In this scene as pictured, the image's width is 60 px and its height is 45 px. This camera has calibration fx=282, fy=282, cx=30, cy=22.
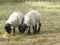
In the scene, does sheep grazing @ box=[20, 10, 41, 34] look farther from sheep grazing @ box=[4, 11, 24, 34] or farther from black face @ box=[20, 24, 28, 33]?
sheep grazing @ box=[4, 11, 24, 34]

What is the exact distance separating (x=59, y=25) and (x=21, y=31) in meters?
4.42

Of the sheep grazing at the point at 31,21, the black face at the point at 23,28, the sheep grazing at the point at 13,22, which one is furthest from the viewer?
the sheep grazing at the point at 31,21

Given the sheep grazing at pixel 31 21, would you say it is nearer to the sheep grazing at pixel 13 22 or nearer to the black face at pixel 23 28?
the black face at pixel 23 28

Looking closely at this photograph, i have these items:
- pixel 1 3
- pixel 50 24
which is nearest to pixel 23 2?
pixel 1 3

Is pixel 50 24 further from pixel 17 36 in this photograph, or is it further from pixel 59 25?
pixel 17 36

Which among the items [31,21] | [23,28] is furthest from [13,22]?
[31,21]

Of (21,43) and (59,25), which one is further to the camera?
(59,25)

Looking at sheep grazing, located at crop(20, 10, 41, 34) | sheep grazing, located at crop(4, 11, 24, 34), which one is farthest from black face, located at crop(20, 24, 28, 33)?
sheep grazing, located at crop(4, 11, 24, 34)

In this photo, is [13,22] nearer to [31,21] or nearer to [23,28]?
[23,28]

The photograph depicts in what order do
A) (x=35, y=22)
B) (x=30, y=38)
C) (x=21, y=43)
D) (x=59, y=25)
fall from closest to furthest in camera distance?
(x=21, y=43) → (x=30, y=38) → (x=35, y=22) → (x=59, y=25)

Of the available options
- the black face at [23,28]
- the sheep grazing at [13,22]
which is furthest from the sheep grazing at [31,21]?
the sheep grazing at [13,22]

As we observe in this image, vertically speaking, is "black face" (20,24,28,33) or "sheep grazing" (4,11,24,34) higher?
"sheep grazing" (4,11,24,34)

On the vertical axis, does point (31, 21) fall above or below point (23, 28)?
above

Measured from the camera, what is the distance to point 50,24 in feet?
65.6
